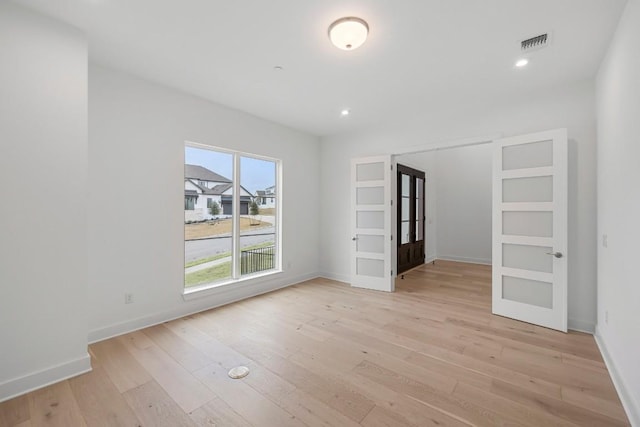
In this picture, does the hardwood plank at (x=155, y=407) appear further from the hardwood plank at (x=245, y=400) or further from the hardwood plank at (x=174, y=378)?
the hardwood plank at (x=245, y=400)

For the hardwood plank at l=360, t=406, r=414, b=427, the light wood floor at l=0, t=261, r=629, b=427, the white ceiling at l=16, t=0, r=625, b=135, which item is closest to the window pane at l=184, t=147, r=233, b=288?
the light wood floor at l=0, t=261, r=629, b=427

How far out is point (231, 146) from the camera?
407 centimetres

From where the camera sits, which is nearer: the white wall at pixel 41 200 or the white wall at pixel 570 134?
the white wall at pixel 41 200

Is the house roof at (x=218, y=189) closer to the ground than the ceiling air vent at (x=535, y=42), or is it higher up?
closer to the ground

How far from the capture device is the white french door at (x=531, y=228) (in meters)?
3.07

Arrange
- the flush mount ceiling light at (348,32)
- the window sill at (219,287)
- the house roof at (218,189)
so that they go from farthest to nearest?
the house roof at (218,189) → the window sill at (219,287) → the flush mount ceiling light at (348,32)

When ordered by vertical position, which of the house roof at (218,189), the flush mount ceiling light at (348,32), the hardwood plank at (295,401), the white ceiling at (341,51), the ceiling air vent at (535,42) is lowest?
the hardwood plank at (295,401)

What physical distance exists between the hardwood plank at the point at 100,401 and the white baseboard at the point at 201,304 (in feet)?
2.14

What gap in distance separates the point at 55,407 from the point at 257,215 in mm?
3164

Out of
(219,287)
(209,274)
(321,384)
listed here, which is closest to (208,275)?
(209,274)

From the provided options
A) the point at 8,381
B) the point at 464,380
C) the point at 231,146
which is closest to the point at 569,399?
the point at 464,380

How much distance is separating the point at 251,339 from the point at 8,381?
184 cm

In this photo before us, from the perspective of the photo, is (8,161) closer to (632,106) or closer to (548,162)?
(632,106)

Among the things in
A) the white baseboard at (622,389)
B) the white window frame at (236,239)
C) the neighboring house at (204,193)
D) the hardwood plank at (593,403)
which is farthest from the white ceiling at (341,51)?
the hardwood plank at (593,403)
